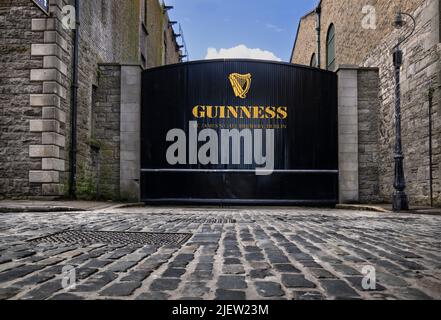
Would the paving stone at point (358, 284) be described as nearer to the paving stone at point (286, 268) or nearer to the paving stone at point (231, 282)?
the paving stone at point (286, 268)

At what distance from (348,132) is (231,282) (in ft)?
38.5

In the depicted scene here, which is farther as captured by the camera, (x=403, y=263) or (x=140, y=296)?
(x=403, y=263)

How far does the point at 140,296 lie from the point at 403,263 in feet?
6.43

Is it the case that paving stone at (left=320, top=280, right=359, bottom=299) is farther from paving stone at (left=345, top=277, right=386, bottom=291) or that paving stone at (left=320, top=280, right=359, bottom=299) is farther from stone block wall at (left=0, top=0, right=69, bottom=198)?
stone block wall at (left=0, top=0, right=69, bottom=198)

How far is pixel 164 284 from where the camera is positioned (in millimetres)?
2307

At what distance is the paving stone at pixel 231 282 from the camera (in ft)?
7.48

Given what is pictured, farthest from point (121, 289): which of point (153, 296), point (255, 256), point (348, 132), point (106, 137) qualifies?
point (348, 132)

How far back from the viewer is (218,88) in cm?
1354

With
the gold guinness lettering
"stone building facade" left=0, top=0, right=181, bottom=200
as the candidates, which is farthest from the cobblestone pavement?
the gold guinness lettering

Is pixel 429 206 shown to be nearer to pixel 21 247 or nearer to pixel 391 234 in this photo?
pixel 391 234

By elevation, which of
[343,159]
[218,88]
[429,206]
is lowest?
[429,206]

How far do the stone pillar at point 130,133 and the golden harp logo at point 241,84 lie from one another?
308 cm

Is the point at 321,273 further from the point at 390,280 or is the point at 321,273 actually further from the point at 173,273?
the point at 173,273
